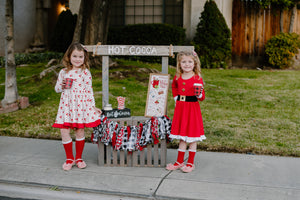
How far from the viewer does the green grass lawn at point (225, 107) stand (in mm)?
5211

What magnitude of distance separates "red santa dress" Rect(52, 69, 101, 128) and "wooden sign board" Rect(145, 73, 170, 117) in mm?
658

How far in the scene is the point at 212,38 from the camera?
12.2 meters

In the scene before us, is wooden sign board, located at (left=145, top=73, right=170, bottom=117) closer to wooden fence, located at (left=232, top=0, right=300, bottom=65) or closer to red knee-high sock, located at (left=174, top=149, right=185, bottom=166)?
red knee-high sock, located at (left=174, top=149, right=185, bottom=166)

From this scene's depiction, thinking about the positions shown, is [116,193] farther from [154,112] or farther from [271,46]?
[271,46]

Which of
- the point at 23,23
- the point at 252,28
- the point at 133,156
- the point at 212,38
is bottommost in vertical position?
the point at 133,156

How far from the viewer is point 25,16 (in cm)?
1472

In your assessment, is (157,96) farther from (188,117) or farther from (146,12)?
(146,12)

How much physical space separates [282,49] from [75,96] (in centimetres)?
995

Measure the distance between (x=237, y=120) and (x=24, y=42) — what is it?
11.2 m

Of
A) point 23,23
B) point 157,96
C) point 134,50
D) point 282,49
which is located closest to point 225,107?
point 157,96

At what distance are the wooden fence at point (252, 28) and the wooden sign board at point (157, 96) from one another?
962 cm

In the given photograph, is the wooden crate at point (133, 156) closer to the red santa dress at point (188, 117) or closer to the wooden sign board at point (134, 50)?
the red santa dress at point (188, 117)

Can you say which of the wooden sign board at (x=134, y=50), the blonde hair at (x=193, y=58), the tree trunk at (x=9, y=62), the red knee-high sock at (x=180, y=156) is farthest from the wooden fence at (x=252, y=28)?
the red knee-high sock at (x=180, y=156)

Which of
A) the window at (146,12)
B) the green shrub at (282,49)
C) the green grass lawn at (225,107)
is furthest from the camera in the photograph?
the window at (146,12)
